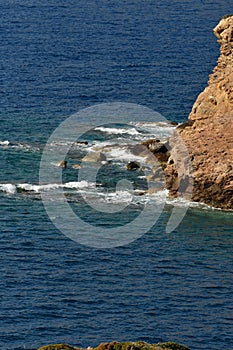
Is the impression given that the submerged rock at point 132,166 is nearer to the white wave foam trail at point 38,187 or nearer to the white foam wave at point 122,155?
the white foam wave at point 122,155

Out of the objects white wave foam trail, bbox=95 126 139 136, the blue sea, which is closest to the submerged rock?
the blue sea

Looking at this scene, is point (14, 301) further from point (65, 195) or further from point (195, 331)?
point (65, 195)

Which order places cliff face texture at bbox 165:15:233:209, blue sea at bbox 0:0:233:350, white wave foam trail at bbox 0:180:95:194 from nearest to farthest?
1. blue sea at bbox 0:0:233:350
2. cliff face texture at bbox 165:15:233:209
3. white wave foam trail at bbox 0:180:95:194

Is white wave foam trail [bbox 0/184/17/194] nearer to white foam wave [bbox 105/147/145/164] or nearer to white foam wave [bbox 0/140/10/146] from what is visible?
white foam wave [bbox 105/147/145/164]

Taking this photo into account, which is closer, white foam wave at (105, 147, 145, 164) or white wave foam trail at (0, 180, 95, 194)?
white wave foam trail at (0, 180, 95, 194)

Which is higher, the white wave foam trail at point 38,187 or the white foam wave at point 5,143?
the white foam wave at point 5,143

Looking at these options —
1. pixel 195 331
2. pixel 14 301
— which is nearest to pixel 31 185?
pixel 14 301

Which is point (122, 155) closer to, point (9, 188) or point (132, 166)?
point (132, 166)

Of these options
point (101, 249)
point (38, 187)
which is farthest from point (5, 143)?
point (101, 249)

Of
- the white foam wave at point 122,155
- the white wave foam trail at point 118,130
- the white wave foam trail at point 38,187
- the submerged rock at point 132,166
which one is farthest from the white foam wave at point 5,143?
the submerged rock at point 132,166

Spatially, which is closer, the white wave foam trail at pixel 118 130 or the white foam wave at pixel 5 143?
the white foam wave at pixel 5 143
